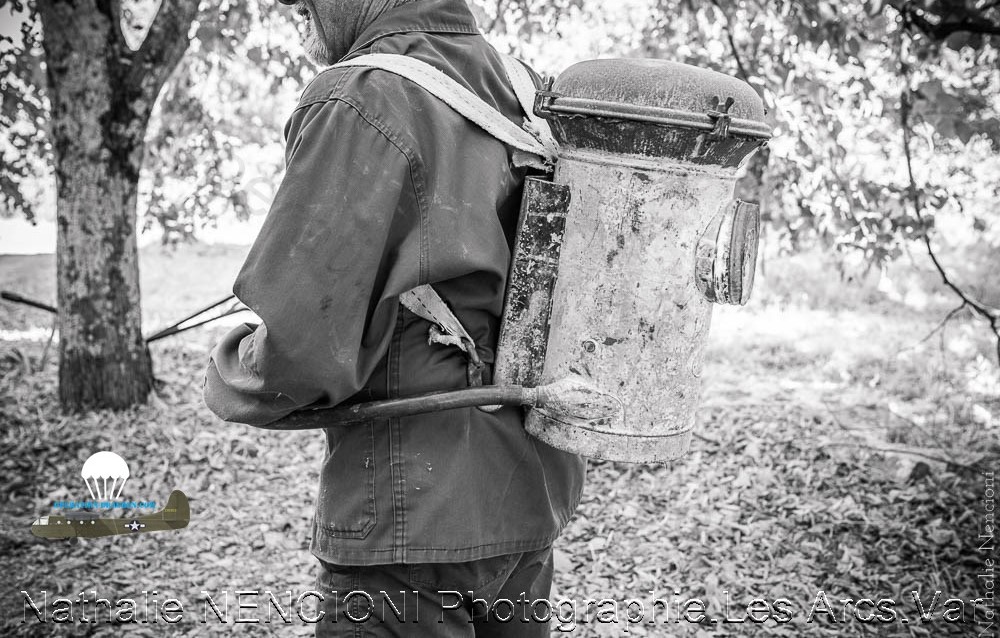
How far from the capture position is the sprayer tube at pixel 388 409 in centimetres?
153

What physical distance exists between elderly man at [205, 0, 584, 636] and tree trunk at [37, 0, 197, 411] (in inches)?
144

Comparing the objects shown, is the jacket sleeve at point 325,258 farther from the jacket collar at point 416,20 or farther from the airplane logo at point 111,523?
the airplane logo at point 111,523

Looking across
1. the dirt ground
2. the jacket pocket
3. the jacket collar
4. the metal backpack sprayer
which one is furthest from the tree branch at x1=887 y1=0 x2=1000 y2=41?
the jacket pocket

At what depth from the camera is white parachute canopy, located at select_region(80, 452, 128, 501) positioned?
430cm

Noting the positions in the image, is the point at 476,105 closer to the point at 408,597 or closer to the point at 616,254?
the point at 616,254

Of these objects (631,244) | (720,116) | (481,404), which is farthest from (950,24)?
(481,404)

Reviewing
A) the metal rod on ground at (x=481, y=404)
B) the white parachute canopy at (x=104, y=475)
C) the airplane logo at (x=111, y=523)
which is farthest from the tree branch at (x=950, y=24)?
the white parachute canopy at (x=104, y=475)

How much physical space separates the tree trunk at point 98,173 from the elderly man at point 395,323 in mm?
3651

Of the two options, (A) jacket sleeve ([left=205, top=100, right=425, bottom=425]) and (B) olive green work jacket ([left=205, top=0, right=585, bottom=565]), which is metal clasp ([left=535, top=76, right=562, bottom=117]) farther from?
(A) jacket sleeve ([left=205, top=100, right=425, bottom=425])

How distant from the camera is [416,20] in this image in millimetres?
1688

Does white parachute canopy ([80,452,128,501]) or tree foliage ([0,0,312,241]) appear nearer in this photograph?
white parachute canopy ([80,452,128,501])

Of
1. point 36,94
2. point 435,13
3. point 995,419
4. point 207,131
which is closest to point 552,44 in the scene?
point 207,131

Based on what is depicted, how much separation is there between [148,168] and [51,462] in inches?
120

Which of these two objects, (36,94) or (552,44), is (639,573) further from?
(552,44)
